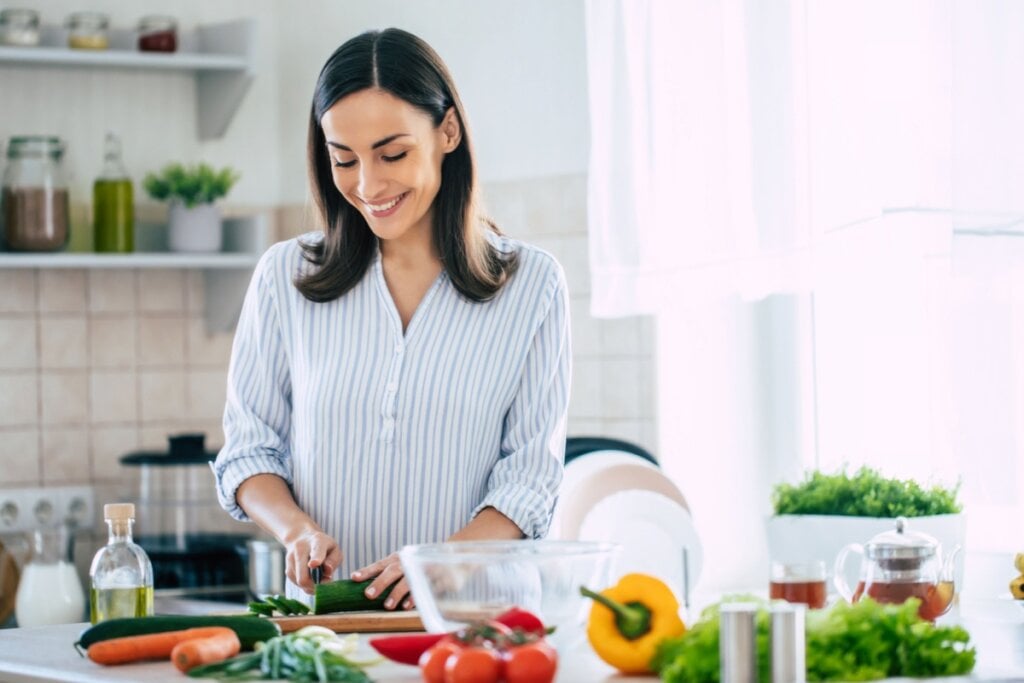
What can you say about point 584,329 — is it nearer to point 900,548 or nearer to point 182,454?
point 182,454

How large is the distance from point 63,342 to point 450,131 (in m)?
1.82

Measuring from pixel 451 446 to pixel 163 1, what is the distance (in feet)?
6.72

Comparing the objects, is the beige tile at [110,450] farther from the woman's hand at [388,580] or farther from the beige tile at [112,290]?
the woman's hand at [388,580]

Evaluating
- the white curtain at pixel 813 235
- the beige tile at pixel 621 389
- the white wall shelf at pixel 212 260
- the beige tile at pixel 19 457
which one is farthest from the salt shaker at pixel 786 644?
the beige tile at pixel 19 457

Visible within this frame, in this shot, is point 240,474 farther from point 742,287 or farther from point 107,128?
point 107,128

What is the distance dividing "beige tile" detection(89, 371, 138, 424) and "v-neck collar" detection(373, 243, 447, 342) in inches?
67.5

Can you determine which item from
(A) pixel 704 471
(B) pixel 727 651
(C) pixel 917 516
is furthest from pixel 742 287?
(B) pixel 727 651

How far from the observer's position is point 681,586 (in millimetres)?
2773

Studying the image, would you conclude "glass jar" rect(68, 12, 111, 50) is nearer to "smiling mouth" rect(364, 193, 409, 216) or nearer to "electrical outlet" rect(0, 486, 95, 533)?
"electrical outlet" rect(0, 486, 95, 533)

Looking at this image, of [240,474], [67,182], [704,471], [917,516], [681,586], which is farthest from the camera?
[67,182]

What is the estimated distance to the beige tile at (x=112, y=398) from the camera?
3.78m

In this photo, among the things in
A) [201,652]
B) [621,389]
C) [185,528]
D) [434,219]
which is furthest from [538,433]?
[185,528]

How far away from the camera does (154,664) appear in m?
1.71

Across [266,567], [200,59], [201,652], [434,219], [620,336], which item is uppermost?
[200,59]
